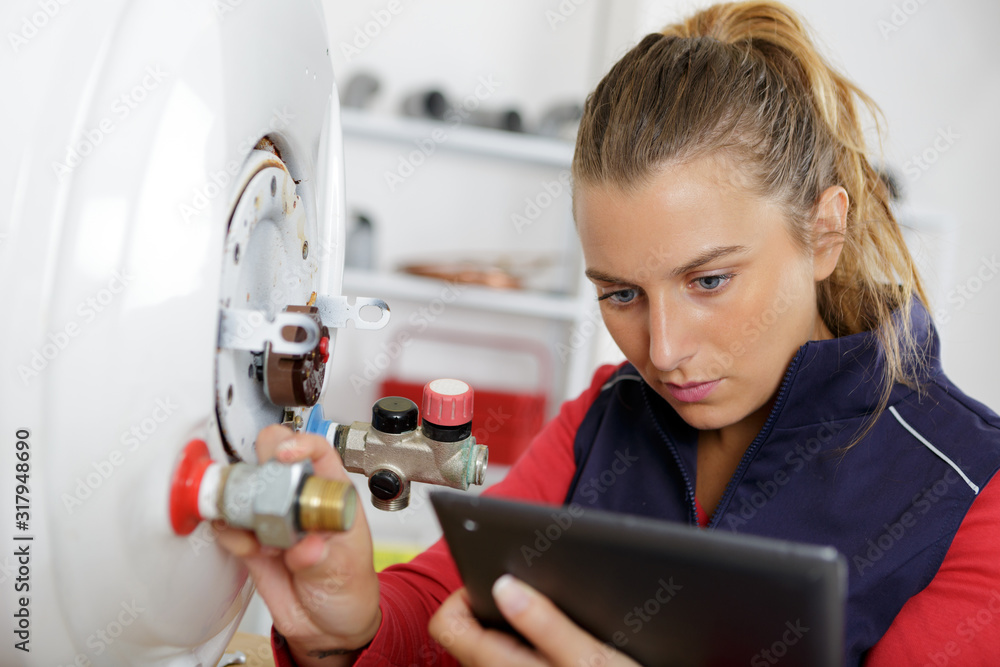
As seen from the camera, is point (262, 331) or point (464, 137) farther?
point (464, 137)

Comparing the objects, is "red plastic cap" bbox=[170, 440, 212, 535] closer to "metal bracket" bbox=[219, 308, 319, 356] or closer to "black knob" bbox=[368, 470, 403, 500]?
"metal bracket" bbox=[219, 308, 319, 356]

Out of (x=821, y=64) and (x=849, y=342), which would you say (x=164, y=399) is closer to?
(x=849, y=342)

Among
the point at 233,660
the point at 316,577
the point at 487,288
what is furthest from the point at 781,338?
the point at 487,288

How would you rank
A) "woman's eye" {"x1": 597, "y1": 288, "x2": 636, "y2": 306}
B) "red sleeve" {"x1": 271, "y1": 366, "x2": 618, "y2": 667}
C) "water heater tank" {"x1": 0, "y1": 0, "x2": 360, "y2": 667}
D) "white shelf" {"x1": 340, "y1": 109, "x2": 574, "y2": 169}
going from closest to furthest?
"water heater tank" {"x1": 0, "y1": 0, "x2": 360, "y2": 667} < "red sleeve" {"x1": 271, "y1": 366, "x2": 618, "y2": 667} < "woman's eye" {"x1": 597, "y1": 288, "x2": 636, "y2": 306} < "white shelf" {"x1": 340, "y1": 109, "x2": 574, "y2": 169}

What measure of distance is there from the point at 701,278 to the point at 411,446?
35 cm

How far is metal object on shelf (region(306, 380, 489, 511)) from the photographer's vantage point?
0.61m

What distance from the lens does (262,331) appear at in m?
0.48

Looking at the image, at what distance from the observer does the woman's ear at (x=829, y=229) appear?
0.85 meters

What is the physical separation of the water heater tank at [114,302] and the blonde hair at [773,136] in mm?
456

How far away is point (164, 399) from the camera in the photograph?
41cm

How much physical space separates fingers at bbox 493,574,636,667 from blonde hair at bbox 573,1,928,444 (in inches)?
17.0

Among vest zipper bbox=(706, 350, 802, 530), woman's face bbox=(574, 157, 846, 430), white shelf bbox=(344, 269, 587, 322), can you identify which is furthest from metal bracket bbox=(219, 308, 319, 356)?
white shelf bbox=(344, 269, 587, 322)

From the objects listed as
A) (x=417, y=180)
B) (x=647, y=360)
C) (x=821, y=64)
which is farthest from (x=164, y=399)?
(x=417, y=180)

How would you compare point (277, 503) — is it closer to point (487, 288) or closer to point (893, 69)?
point (487, 288)
